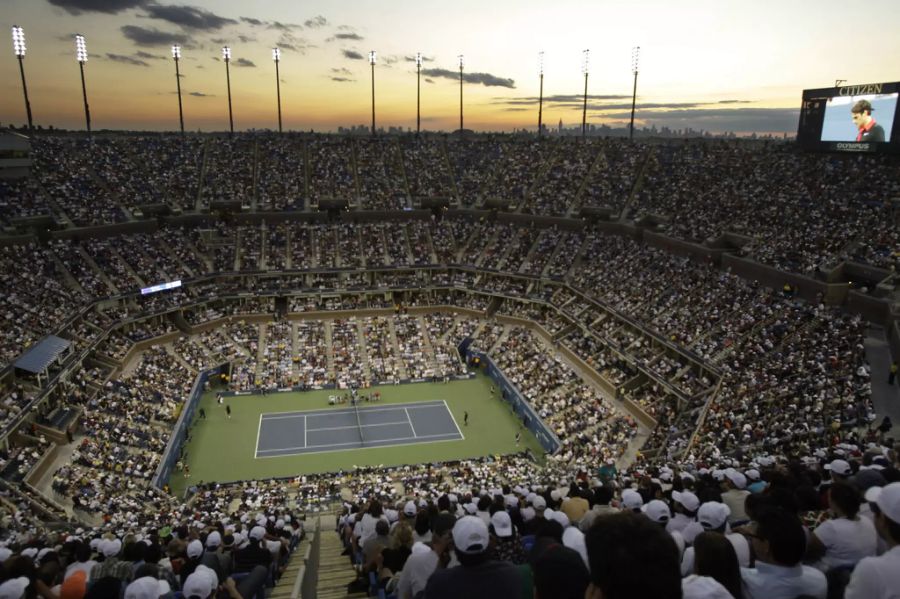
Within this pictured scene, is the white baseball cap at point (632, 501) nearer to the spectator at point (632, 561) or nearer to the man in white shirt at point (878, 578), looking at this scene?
the man in white shirt at point (878, 578)

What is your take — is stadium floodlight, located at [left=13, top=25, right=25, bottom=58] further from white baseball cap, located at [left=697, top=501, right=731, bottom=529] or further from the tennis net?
white baseball cap, located at [left=697, top=501, right=731, bottom=529]

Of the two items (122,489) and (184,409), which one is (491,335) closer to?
(184,409)

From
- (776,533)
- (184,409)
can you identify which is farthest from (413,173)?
(776,533)

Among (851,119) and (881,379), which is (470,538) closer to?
Answer: (881,379)

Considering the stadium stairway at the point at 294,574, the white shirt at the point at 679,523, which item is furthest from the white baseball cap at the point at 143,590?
the white shirt at the point at 679,523

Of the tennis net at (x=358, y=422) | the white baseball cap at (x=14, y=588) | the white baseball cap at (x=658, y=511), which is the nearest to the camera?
the white baseball cap at (x=14, y=588)

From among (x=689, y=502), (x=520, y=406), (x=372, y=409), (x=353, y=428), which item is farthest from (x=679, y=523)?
(x=372, y=409)

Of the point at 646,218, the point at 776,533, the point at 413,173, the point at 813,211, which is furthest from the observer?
the point at 413,173
